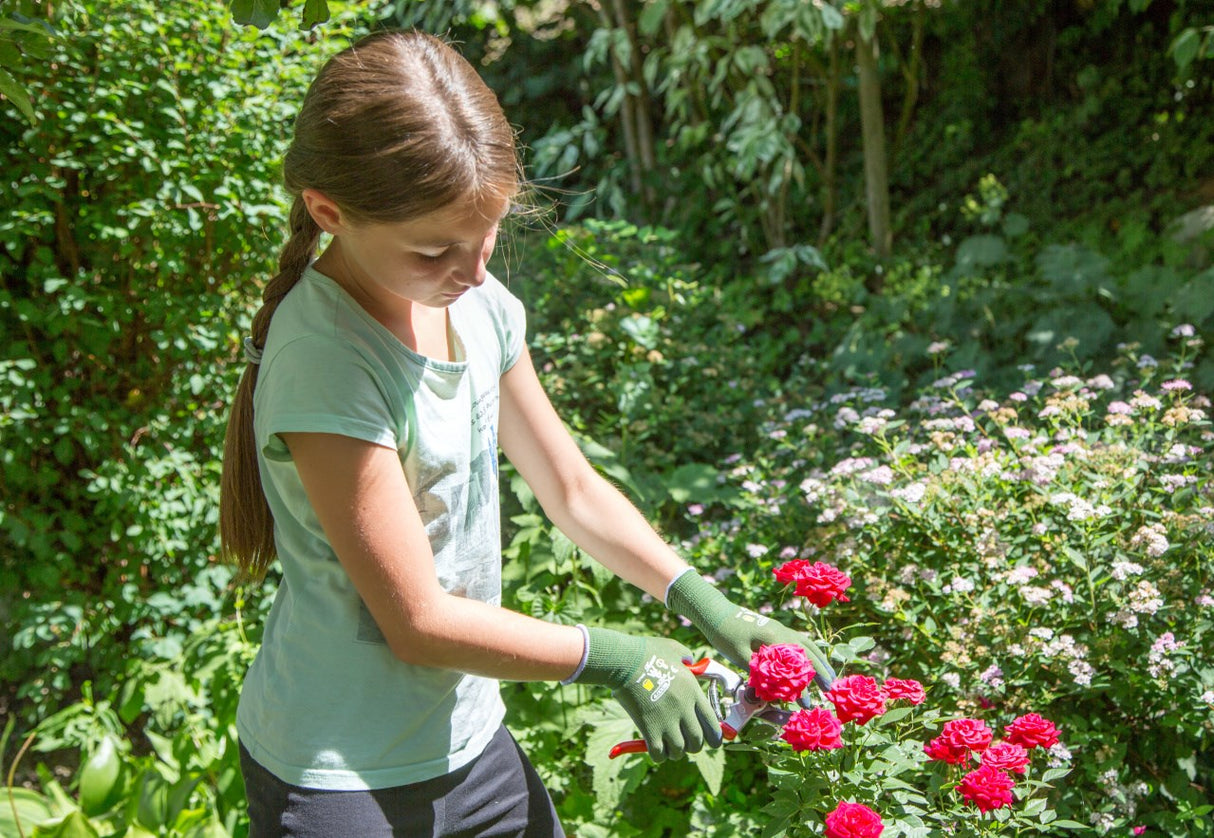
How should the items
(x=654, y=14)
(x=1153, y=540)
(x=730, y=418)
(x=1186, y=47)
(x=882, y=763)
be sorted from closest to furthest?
(x=882, y=763) < (x=1153, y=540) < (x=1186, y=47) < (x=730, y=418) < (x=654, y=14)

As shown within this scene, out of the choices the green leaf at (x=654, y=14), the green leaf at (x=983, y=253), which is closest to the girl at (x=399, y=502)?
the green leaf at (x=654, y=14)

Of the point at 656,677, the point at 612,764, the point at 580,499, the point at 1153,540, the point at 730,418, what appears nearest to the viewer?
the point at 656,677

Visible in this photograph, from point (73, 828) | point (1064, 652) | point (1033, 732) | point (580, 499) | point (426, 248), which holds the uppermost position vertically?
point (426, 248)

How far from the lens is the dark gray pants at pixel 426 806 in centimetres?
132

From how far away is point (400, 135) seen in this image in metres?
1.17

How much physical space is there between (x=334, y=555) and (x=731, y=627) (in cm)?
60

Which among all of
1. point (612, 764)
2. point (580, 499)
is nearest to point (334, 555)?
point (580, 499)

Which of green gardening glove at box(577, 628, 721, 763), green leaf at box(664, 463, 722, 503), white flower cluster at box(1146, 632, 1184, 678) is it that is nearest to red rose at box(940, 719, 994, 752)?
green gardening glove at box(577, 628, 721, 763)

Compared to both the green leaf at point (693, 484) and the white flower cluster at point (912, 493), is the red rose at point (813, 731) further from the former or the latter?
the green leaf at point (693, 484)

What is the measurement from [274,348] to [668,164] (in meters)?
5.19

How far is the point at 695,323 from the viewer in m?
4.39

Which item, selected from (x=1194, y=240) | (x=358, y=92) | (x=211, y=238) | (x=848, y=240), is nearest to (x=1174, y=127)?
(x=1194, y=240)

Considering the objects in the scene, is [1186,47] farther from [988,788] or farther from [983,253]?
[988,788]

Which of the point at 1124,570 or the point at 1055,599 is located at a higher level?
the point at 1124,570
